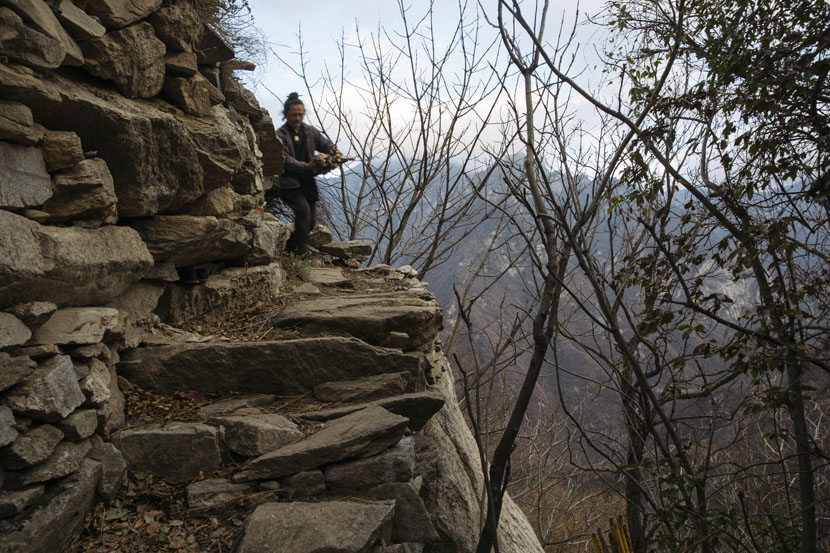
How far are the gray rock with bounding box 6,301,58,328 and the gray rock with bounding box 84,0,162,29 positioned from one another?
5.76 ft

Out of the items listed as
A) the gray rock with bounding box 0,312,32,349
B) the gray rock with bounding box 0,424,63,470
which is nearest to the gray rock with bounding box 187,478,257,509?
the gray rock with bounding box 0,424,63,470

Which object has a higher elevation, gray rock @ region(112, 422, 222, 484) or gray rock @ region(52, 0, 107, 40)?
gray rock @ region(52, 0, 107, 40)

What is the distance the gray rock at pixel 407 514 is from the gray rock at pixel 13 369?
1567 millimetres

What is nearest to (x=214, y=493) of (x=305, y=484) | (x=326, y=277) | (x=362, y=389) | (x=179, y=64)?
(x=305, y=484)

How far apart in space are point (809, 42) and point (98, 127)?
3682 mm

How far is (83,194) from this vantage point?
2.88 meters

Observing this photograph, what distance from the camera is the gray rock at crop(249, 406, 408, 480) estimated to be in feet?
8.30

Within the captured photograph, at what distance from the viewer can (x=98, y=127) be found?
3.03 m

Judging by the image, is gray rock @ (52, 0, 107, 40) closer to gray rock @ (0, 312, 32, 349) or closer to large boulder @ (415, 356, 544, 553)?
gray rock @ (0, 312, 32, 349)

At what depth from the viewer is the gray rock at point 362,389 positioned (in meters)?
3.32

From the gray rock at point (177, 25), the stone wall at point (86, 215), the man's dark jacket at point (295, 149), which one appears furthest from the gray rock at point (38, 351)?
the man's dark jacket at point (295, 149)

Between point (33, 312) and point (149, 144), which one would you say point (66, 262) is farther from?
point (149, 144)

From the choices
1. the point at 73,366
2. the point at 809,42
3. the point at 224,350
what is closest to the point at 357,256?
the point at 224,350

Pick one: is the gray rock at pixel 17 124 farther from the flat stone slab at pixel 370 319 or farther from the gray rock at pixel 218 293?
the flat stone slab at pixel 370 319
